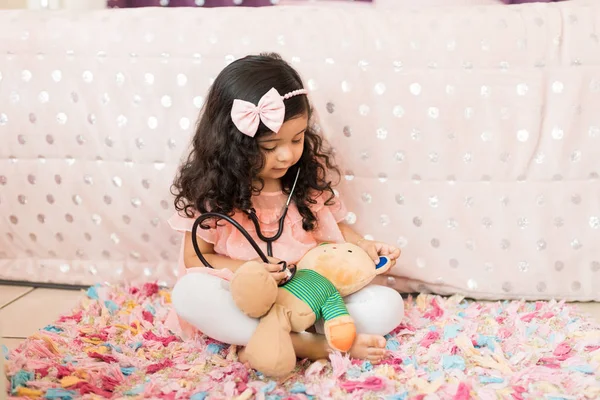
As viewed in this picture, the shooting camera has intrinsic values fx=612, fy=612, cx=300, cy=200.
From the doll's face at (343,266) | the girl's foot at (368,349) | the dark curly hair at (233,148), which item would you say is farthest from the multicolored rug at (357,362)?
the dark curly hair at (233,148)

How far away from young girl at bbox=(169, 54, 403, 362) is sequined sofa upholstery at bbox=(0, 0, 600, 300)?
11 centimetres

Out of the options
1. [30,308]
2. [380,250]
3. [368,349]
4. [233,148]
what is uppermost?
[233,148]

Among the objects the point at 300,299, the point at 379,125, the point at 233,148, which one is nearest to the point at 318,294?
the point at 300,299

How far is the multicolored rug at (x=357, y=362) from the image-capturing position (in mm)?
928

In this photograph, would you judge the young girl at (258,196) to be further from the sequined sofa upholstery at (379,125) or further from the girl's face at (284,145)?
the sequined sofa upholstery at (379,125)

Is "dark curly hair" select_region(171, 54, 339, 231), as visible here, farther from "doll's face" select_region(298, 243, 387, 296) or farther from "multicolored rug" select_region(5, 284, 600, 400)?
"multicolored rug" select_region(5, 284, 600, 400)

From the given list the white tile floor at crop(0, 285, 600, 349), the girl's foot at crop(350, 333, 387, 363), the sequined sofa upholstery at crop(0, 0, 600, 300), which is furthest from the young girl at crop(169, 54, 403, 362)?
the white tile floor at crop(0, 285, 600, 349)

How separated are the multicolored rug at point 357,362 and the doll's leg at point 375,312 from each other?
1.5 inches

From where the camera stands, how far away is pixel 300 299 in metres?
1.02

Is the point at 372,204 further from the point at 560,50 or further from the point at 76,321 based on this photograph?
the point at 76,321

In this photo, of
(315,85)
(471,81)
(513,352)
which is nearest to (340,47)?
(315,85)

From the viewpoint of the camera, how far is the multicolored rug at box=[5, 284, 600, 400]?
928 mm

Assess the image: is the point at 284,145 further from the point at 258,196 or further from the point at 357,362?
the point at 357,362

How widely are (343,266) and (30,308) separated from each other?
2.31 feet
